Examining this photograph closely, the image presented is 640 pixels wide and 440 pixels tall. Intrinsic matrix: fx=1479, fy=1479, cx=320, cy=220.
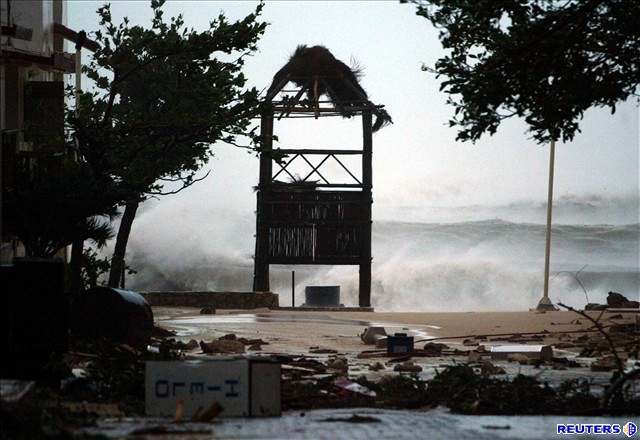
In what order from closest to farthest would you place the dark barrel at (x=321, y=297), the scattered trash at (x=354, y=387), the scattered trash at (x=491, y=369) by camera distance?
the scattered trash at (x=354, y=387) → the scattered trash at (x=491, y=369) → the dark barrel at (x=321, y=297)

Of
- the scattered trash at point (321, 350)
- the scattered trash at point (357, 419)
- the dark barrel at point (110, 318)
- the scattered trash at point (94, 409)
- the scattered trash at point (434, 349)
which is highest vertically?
the dark barrel at point (110, 318)

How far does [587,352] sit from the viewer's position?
71.3ft

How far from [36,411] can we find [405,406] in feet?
14.1

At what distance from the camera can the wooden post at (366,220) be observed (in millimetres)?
43375

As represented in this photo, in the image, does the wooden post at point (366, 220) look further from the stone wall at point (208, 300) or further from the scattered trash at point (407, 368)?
the scattered trash at point (407, 368)

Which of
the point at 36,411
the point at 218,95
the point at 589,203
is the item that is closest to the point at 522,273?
the point at 589,203

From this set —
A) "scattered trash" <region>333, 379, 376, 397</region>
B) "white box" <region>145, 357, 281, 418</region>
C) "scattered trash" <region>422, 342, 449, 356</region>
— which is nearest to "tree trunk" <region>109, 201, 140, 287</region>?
"scattered trash" <region>422, 342, 449, 356</region>

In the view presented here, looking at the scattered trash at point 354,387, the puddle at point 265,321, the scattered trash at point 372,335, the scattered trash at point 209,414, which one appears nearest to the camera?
the scattered trash at point 209,414

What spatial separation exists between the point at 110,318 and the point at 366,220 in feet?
76.3

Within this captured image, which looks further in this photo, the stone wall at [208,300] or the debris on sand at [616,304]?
the stone wall at [208,300]

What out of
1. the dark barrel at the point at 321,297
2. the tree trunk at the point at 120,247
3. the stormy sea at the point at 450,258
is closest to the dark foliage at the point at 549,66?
the tree trunk at the point at 120,247

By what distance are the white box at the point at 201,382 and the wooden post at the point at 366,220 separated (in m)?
30.0

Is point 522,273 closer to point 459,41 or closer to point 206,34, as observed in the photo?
point 206,34

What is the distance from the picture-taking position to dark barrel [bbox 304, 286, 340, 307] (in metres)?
45.0
